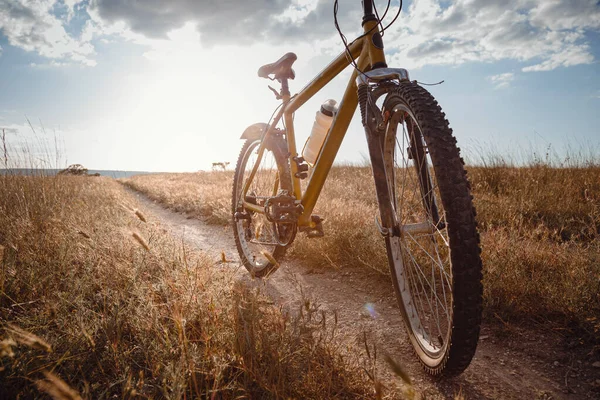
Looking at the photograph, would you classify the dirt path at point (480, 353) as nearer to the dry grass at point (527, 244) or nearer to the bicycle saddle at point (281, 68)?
the dry grass at point (527, 244)

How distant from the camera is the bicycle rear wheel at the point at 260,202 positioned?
9.29 feet

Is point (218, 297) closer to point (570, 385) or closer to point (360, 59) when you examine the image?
point (360, 59)

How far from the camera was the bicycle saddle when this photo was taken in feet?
9.49

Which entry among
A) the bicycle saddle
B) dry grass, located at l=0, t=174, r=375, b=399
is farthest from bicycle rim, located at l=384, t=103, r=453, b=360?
the bicycle saddle

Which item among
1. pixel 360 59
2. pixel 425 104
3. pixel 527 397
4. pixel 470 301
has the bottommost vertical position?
pixel 527 397

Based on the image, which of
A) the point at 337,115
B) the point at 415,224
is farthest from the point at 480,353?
the point at 337,115

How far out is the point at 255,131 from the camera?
11.1ft

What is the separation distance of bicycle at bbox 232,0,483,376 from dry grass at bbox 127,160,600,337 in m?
0.49

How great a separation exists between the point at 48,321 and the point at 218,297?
3.00 ft

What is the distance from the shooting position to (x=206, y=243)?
4504 millimetres

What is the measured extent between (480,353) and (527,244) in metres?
1.40

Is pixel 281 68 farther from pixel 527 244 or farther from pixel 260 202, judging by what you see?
pixel 527 244

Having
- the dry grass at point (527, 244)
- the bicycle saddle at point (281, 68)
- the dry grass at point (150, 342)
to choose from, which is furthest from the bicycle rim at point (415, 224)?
the bicycle saddle at point (281, 68)

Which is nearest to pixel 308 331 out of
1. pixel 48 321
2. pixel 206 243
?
pixel 48 321
